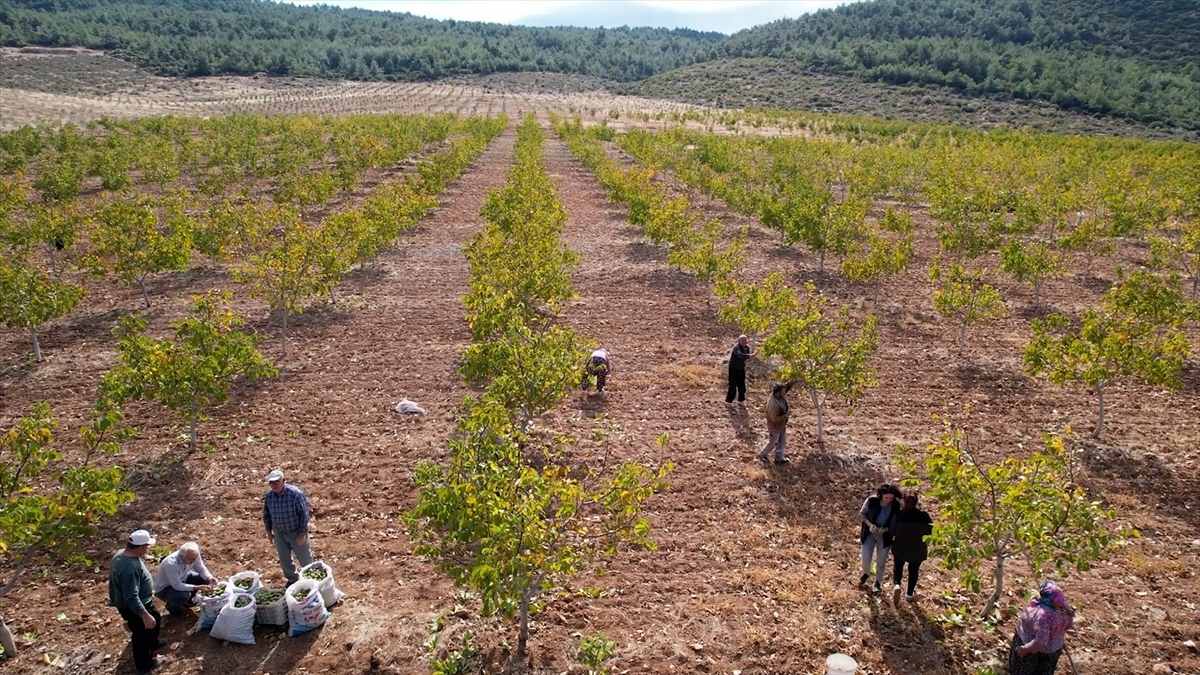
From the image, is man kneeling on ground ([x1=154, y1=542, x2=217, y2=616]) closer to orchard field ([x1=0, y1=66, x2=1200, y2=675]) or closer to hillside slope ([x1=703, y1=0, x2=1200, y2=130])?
orchard field ([x1=0, y1=66, x2=1200, y2=675])

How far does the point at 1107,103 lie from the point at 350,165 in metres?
103

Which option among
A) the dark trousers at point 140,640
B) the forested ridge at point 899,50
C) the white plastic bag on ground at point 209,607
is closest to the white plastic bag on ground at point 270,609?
the white plastic bag on ground at point 209,607

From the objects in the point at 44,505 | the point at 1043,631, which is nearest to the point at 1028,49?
the point at 1043,631

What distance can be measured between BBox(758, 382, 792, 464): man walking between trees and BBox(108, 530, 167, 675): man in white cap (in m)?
8.87

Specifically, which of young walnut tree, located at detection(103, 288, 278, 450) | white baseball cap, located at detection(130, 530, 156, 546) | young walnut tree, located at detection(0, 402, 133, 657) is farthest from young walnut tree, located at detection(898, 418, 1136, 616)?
young walnut tree, located at detection(103, 288, 278, 450)

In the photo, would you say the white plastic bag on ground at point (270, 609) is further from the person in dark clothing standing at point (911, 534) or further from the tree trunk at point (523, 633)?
the person in dark clothing standing at point (911, 534)

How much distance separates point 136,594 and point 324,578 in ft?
6.44

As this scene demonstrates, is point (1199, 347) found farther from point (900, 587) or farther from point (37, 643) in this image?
point (37, 643)

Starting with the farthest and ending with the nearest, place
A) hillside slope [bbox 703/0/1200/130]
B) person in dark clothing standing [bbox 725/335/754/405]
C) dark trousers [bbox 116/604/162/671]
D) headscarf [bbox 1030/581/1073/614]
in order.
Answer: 1. hillside slope [bbox 703/0/1200/130]
2. person in dark clothing standing [bbox 725/335/754/405]
3. dark trousers [bbox 116/604/162/671]
4. headscarf [bbox 1030/581/1073/614]

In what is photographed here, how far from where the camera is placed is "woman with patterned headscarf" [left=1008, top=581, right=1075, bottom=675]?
6.83 meters

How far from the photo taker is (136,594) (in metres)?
7.35

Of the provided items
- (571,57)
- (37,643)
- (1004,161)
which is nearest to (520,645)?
(37,643)

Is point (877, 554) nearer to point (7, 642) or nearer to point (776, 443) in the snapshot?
point (776, 443)

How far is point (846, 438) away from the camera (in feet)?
43.7
